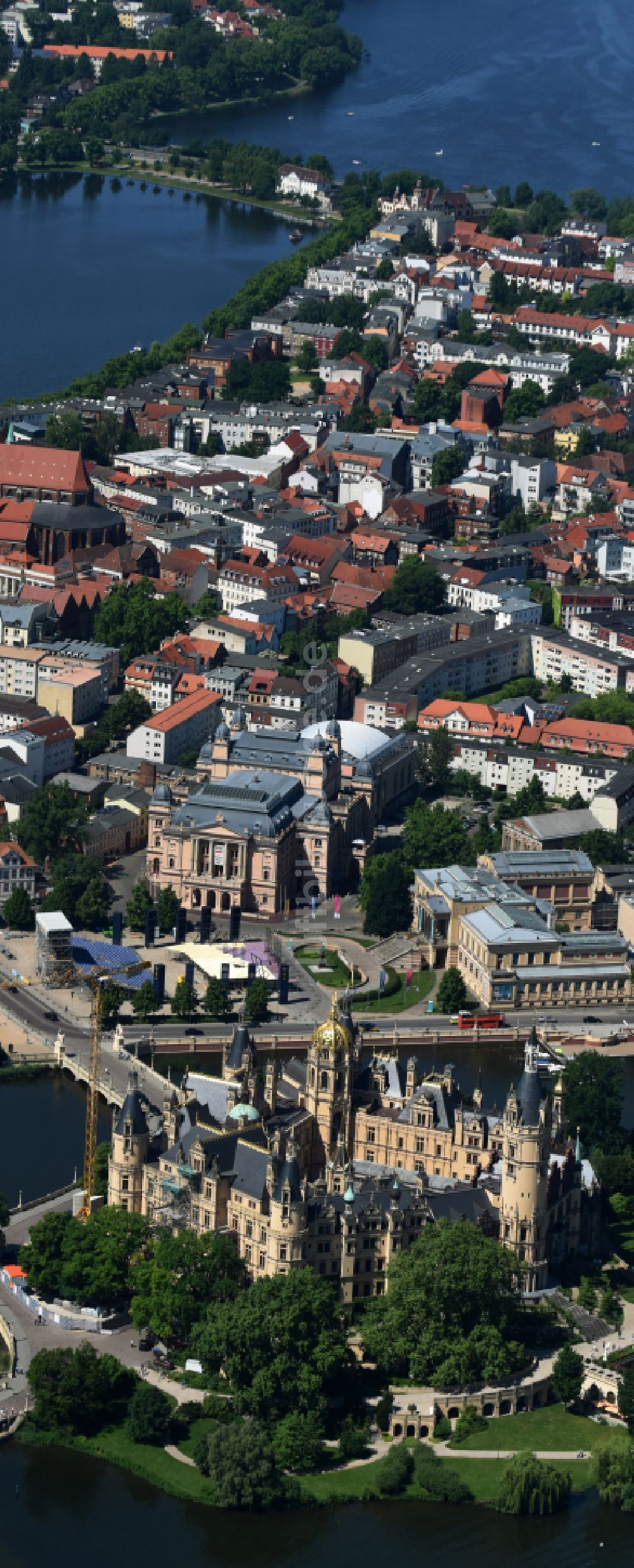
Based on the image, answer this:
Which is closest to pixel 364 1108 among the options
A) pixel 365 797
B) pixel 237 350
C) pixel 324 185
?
pixel 365 797

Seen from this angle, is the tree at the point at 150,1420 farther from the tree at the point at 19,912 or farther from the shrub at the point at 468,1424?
the tree at the point at 19,912

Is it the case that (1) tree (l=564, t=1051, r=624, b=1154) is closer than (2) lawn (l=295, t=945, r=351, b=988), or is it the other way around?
(1) tree (l=564, t=1051, r=624, b=1154)

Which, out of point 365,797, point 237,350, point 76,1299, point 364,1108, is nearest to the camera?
point 76,1299

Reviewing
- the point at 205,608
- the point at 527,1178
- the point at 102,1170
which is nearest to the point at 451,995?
the point at 102,1170

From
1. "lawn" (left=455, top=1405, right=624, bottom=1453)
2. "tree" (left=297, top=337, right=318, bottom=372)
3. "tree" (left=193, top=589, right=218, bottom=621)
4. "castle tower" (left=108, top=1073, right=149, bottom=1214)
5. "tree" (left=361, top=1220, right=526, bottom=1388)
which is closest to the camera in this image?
"lawn" (left=455, top=1405, right=624, bottom=1453)

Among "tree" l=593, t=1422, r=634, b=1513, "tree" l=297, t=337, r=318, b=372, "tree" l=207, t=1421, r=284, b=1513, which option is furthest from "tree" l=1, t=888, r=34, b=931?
"tree" l=297, t=337, r=318, b=372

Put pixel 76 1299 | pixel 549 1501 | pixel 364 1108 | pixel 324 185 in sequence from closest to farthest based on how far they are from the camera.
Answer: pixel 549 1501 < pixel 76 1299 < pixel 364 1108 < pixel 324 185

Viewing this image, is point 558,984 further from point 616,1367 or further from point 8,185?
point 8,185

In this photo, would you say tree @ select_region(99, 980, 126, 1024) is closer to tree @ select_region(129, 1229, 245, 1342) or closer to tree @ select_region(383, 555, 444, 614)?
tree @ select_region(129, 1229, 245, 1342)
